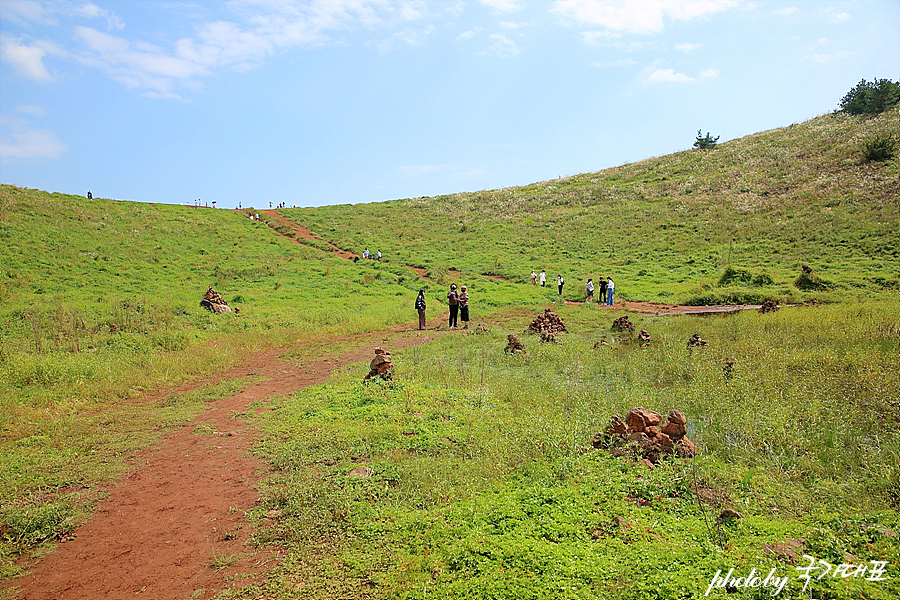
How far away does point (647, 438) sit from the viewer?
688cm

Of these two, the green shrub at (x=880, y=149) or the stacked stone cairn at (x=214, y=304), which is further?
the green shrub at (x=880, y=149)

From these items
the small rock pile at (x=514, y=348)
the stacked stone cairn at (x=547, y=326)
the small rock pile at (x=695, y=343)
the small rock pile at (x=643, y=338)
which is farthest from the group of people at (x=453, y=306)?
the small rock pile at (x=695, y=343)

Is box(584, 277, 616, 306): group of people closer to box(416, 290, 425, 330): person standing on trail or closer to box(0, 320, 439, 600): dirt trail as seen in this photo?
box(416, 290, 425, 330): person standing on trail

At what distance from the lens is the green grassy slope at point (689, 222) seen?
3055cm

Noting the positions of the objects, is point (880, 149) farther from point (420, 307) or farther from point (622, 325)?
point (420, 307)

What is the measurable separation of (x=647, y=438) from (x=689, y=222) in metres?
42.3

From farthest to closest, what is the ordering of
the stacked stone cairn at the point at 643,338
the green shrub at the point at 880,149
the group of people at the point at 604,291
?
the green shrub at the point at 880,149 → the group of people at the point at 604,291 → the stacked stone cairn at the point at 643,338

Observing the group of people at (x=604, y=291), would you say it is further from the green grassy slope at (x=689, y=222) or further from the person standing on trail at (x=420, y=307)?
the person standing on trail at (x=420, y=307)

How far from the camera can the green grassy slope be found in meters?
30.5

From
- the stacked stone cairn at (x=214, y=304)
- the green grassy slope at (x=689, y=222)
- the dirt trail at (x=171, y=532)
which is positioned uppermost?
the green grassy slope at (x=689, y=222)

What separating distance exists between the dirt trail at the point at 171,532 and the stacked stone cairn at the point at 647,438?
181 inches

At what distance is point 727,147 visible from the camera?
66.4 meters

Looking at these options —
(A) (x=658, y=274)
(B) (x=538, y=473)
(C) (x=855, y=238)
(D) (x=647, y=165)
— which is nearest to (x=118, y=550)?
(B) (x=538, y=473)

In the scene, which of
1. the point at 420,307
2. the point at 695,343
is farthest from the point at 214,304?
the point at 695,343
